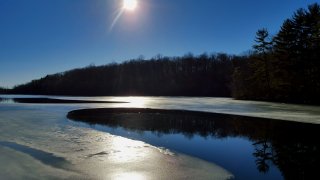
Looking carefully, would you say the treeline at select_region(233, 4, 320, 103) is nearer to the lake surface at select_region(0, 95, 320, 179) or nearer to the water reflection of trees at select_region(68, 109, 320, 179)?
the water reflection of trees at select_region(68, 109, 320, 179)

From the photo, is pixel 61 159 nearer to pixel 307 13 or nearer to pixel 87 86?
pixel 307 13

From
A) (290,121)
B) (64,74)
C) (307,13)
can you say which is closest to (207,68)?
(64,74)

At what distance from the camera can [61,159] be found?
35.8 ft

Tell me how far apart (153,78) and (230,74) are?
34.7 metres

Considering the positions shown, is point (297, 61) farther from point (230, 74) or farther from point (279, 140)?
point (230, 74)

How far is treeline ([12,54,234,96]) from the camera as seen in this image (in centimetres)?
11662

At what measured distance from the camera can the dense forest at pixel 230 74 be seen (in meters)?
43.7

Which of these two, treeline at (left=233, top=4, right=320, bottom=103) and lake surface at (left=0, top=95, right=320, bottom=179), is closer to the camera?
lake surface at (left=0, top=95, right=320, bottom=179)

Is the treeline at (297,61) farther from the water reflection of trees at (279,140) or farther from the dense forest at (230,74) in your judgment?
the water reflection of trees at (279,140)

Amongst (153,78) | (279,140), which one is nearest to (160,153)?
(279,140)

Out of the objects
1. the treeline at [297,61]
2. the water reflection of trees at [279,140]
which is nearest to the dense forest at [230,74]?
the treeline at [297,61]

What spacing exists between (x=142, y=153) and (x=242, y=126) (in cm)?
1115

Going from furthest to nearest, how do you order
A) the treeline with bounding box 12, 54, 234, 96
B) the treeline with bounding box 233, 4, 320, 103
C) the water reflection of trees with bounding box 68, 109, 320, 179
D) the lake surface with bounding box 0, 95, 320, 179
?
the treeline with bounding box 12, 54, 234, 96 < the treeline with bounding box 233, 4, 320, 103 < the water reflection of trees with bounding box 68, 109, 320, 179 < the lake surface with bounding box 0, 95, 320, 179

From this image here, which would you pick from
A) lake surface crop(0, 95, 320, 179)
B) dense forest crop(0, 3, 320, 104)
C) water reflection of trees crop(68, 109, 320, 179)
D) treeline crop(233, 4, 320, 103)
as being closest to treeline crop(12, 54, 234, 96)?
dense forest crop(0, 3, 320, 104)
